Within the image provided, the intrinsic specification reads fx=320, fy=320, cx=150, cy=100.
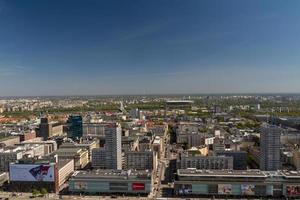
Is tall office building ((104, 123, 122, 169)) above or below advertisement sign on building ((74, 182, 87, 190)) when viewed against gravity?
above

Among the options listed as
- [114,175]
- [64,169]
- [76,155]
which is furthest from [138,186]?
[76,155]

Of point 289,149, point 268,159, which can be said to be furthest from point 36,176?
point 289,149

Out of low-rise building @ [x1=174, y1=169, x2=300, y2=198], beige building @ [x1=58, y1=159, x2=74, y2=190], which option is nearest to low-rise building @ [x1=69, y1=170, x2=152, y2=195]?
beige building @ [x1=58, y1=159, x2=74, y2=190]

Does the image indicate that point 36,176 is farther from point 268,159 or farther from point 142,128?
point 142,128

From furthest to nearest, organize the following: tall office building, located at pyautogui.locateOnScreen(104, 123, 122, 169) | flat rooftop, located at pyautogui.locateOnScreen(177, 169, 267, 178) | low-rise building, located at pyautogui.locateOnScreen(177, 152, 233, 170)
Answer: tall office building, located at pyautogui.locateOnScreen(104, 123, 122, 169)
low-rise building, located at pyautogui.locateOnScreen(177, 152, 233, 170)
flat rooftop, located at pyautogui.locateOnScreen(177, 169, 267, 178)

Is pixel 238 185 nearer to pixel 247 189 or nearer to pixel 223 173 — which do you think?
pixel 247 189

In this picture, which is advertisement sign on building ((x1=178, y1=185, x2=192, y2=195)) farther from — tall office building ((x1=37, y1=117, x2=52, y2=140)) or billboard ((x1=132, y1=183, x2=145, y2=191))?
tall office building ((x1=37, y1=117, x2=52, y2=140))
